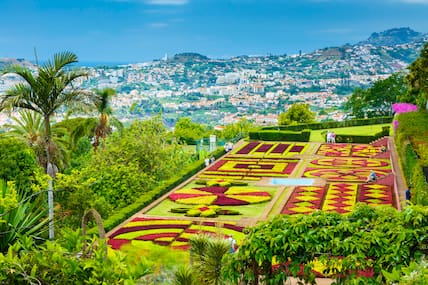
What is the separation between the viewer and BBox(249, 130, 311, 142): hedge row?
170 ft

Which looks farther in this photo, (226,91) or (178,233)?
(226,91)

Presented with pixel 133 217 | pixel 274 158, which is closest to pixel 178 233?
pixel 133 217

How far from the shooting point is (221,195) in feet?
98.2

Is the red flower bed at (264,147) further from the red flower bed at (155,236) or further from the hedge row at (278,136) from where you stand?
the red flower bed at (155,236)

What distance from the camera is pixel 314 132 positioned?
5791cm

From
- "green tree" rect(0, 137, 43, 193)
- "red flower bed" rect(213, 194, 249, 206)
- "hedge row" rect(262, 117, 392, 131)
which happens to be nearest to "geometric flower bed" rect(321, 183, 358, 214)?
"red flower bed" rect(213, 194, 249, 206)

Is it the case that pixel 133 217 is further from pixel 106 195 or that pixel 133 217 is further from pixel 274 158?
pixel 274 158

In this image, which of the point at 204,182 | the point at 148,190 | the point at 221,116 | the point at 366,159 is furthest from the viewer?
the point at 221,116

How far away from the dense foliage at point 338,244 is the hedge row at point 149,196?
397 inches

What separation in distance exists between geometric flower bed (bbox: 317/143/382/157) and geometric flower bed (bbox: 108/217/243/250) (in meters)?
21.0

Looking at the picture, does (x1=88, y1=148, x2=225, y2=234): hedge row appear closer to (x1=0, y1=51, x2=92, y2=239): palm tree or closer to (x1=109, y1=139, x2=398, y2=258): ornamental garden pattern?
(x1=109, y1=139, x2=398, y2=258): ornamental garden pattern

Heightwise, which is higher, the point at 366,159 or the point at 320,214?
the point at 320,214

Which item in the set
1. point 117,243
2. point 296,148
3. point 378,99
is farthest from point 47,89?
point 378,99

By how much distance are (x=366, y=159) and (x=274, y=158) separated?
6.09 metres
